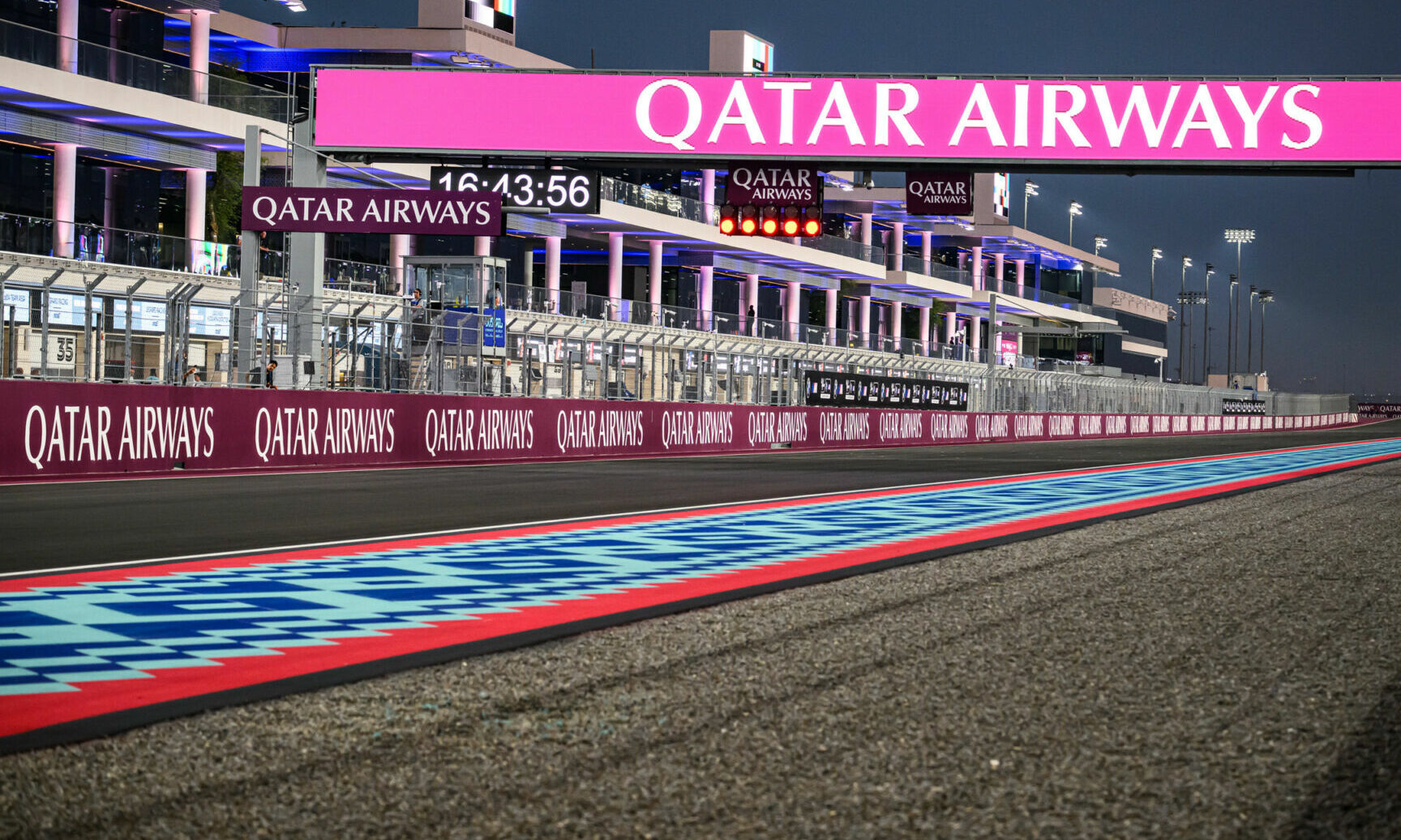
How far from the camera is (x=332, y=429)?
20188 millimetres

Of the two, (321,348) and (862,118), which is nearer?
(321,348)

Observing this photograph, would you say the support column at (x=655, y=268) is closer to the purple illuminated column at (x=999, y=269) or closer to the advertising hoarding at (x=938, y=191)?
the advertising hoarding at (x=938, y=191)

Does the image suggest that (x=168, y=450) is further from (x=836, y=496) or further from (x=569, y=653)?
(x=569, y=653)

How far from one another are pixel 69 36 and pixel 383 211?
22.7m

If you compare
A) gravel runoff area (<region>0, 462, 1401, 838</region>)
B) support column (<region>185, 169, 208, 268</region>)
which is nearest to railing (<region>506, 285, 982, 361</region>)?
support column (<region>185, 169, 208, 268</region>)

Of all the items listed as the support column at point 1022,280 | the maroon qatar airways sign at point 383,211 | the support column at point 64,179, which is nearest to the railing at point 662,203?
the support column at point 64,179

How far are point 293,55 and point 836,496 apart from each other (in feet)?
160

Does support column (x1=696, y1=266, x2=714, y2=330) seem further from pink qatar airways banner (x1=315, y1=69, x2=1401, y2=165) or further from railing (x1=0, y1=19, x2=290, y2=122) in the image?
pink qatar airways banner (x1=315, y1=69, x2=1401, y2=165)

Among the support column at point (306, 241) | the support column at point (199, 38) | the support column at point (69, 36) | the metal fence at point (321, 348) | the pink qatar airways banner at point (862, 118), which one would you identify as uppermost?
the support column at point (199, 38)

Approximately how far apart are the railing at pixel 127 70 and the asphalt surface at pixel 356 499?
18.5 metres

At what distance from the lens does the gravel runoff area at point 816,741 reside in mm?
3473

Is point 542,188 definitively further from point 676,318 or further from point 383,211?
point 676,318

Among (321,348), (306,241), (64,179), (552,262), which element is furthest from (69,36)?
(321,348)

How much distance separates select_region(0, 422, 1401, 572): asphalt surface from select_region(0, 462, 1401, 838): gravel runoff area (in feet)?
15.6
